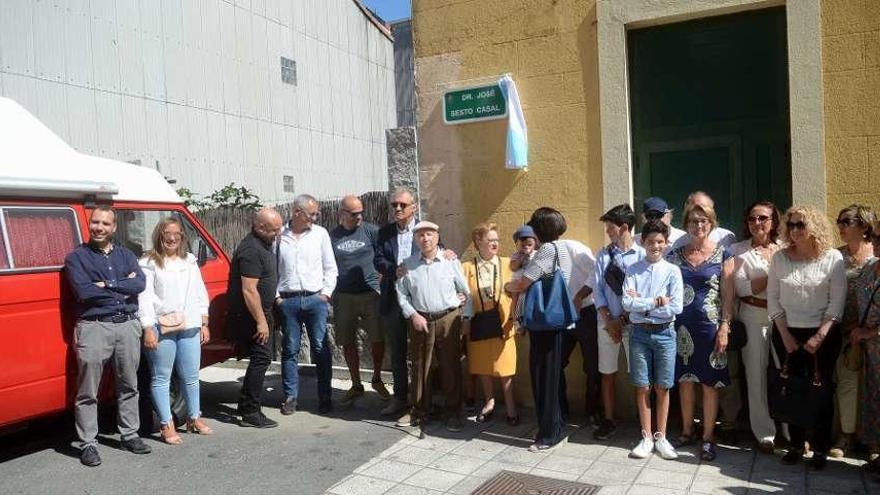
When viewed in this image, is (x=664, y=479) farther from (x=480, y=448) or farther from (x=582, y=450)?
(x=480, y=448)

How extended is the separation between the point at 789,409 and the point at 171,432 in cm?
450

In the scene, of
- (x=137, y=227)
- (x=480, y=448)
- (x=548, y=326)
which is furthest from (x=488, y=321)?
(x=137, y=227)

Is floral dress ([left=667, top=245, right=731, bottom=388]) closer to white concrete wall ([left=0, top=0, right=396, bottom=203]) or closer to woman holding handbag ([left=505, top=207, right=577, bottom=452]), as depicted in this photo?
woman holding handbag ([left=505, top=207, right=577, bottom=452])

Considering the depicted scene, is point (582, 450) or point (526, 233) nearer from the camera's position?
point (582, 450)

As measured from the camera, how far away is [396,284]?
18.3ft

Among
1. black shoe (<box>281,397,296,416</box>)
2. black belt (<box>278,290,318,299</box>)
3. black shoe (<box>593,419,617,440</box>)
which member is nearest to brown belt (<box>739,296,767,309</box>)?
black shoe (<box>593,419,617,440</box>)

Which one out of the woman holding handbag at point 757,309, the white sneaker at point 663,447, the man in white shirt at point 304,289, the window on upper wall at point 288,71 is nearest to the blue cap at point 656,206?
the woman holding handbag at point 757,309

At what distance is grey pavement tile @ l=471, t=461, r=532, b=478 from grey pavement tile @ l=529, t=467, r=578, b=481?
0.06 m

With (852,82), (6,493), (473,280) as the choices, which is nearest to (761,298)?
(852,82)

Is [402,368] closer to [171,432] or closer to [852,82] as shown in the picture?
[171,432]

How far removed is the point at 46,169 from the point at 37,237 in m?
0.53

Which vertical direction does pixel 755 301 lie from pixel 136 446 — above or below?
above

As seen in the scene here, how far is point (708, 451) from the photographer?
14.9 ft

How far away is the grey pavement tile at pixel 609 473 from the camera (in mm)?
4242
